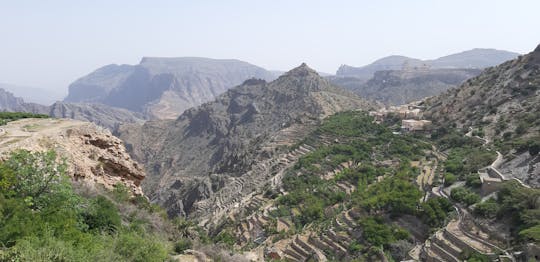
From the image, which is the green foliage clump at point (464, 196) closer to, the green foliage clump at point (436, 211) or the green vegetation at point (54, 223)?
the green foliage clump at point (436, 211)

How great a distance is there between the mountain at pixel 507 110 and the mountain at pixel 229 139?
27.0 m

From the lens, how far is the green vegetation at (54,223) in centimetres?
1120

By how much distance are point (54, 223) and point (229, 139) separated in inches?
4292

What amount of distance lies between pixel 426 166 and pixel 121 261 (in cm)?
3982

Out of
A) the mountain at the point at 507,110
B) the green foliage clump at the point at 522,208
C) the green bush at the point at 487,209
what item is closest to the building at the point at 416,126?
the mountain at the point at 507,110

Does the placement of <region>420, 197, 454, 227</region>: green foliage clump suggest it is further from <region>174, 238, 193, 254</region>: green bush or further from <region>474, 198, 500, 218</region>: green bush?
<region>174, 238, 193, 254</region>: green bush

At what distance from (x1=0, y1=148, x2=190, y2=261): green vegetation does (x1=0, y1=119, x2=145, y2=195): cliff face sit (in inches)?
162

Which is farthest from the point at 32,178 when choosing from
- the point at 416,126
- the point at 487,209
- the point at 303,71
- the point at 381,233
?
the point at 303,71

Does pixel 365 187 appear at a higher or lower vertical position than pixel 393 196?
lower

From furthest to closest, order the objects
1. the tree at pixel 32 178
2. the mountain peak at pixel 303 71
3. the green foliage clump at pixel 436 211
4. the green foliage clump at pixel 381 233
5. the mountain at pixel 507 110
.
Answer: the mountain peak at pixel 303 71 → the mountain at pixel 507 110 → the green foliage clump at pixel 436 211 → the green foliage clump at pixel 381 233 → the tree at pixel 32 178

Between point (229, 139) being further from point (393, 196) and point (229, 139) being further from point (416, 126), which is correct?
point (393, 196)

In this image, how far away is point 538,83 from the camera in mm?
55250

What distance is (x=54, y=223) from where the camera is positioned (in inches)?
530

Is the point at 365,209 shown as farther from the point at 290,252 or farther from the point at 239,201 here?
the point at 239,201
